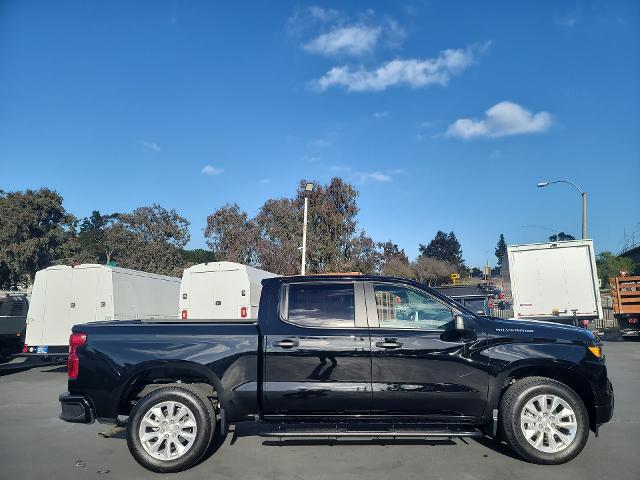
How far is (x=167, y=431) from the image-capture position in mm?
4895

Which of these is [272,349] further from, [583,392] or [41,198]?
[41,198]

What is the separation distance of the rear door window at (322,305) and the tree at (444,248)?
11067cm

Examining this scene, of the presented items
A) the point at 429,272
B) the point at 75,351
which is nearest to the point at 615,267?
the point at 429,272

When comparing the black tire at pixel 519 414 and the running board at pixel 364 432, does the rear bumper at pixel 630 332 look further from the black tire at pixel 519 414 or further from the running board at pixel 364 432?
the running board at pixel 364 432

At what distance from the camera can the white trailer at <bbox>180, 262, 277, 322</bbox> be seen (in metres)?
12.6

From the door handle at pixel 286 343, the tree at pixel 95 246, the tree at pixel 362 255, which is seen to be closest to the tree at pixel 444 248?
the tree at pixel 95 246

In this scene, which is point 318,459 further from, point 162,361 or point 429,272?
point 429,272

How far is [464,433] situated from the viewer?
4.78 m

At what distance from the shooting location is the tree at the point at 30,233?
3244cm

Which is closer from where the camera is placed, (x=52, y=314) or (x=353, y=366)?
(x=353, y=366)

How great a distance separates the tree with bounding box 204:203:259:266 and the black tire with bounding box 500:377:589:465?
95.4 ft

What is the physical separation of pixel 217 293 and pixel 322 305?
799 cm

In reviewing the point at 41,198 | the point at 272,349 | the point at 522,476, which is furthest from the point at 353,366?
the point at 41,198

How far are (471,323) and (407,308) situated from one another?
68 cm
